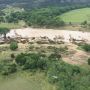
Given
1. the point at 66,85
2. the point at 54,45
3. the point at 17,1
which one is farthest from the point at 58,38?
the point at 17,1

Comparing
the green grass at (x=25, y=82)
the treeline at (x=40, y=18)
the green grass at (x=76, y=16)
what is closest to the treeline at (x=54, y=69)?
the green grass at (x=25, y=82)

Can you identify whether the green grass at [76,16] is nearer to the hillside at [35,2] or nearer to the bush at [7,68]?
the hillside at [35,2]

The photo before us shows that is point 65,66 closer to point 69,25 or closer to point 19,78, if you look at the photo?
point 19,78

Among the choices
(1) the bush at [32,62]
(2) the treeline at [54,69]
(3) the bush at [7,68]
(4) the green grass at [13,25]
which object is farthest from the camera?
(4) the green grass at [13,25]

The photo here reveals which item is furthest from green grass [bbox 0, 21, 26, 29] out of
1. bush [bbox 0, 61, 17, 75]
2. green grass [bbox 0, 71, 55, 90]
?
green grass [bbox 0, 71, 55, 90]

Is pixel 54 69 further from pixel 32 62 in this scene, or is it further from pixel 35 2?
pixel 35 2

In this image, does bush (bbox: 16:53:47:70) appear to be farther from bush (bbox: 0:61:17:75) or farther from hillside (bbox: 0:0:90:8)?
hillside (bbox: 0:0:90:8)
